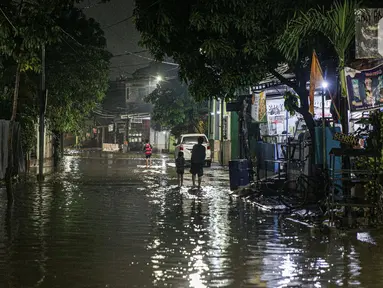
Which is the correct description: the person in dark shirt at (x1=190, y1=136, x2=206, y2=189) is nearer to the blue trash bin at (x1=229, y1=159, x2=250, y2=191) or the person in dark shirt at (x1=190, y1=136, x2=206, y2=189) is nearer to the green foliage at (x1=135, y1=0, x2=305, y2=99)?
the blue trash bin at (x1=229, y1=159, x2=250, y2=191)

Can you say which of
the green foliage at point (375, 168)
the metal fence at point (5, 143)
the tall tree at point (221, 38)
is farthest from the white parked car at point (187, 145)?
the green foliage at point (375, 168)

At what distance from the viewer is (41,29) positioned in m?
11.1

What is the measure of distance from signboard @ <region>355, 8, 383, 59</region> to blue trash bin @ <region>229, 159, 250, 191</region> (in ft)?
25.3

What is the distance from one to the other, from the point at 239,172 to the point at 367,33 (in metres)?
8.12

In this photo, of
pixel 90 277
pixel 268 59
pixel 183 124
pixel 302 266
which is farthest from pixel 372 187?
pixel 183 124

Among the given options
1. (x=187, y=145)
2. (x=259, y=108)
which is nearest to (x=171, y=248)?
(x=259, y=108)

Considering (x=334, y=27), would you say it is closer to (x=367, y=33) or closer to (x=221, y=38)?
(x=367, y=33)

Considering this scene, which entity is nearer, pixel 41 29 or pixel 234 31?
pixel 41 29

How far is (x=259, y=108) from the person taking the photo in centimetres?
1891

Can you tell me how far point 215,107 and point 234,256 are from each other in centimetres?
3359

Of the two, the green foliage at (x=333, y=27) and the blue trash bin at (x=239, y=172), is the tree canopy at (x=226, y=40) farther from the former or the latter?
the blue trash bin at (x=239, y=172)

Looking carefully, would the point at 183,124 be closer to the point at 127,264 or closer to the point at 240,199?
the point at 240,199

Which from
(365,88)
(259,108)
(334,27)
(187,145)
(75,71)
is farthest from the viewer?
(187,145)

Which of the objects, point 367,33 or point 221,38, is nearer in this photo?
point 367,33
